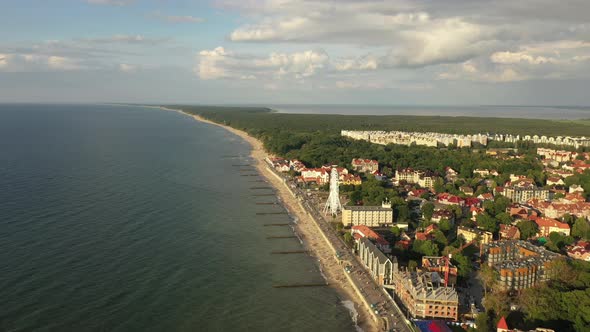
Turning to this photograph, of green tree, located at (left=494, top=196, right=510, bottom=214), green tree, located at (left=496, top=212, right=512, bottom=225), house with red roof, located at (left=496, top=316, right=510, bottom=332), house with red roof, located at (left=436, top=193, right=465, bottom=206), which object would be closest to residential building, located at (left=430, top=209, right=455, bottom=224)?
green tree, located at (left=496, top=212, right=512, bottom=225)

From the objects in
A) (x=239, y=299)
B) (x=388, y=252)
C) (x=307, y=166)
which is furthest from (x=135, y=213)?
(x=307, y=166)

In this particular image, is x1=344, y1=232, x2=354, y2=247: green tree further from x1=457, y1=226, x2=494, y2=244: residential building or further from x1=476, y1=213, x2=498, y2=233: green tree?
x1=476, y1=213, x2=498, y2=233: green tree

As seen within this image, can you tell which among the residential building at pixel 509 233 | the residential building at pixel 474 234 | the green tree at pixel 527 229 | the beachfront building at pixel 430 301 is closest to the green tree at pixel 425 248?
the residential building at pixel 474 234

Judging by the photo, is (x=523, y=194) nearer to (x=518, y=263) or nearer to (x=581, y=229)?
(x=581, y=229)

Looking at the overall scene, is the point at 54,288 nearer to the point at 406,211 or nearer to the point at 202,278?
the point at 202,278

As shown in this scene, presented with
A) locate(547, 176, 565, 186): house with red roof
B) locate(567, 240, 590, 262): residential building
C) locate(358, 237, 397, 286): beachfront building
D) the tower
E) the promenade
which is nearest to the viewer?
the promenade

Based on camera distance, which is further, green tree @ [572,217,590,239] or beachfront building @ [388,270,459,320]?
green tree @ [572,217,590,239]

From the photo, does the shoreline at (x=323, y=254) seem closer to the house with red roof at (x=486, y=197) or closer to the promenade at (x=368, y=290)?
the promenade at (x=368, y=290)

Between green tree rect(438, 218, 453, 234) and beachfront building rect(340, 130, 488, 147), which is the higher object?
beachfront building rect(340, 130, 488, 147)
